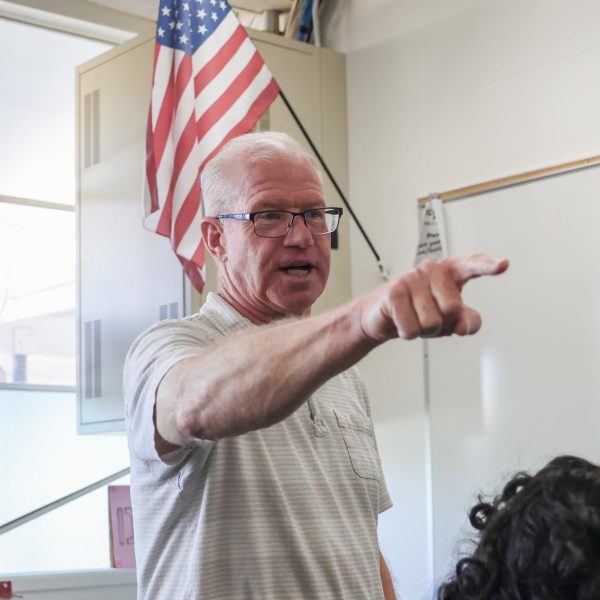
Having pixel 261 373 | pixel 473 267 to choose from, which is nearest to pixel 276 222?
pixel 261 373

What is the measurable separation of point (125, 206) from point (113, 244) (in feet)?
0.41

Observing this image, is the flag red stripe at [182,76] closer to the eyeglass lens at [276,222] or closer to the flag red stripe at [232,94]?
the flag red stripe at [232,94]

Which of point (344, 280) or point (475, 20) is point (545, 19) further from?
point (344, 280)

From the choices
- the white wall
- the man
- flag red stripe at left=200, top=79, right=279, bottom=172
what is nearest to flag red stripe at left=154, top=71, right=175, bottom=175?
flag red stripe at left=200, top=79, right=279, bottom=172

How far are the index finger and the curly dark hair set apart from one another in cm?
19

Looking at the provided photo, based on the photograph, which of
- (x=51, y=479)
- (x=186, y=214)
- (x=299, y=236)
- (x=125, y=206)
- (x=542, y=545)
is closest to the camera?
(x=542, y=545)

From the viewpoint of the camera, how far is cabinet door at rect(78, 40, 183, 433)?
3.31 metres

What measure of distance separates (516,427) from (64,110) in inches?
75.0

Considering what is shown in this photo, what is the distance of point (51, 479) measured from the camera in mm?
3660

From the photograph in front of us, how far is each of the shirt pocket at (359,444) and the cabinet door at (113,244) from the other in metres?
1.60

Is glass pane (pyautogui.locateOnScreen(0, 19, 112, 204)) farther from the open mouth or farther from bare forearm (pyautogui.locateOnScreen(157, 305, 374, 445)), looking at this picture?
bare forearm (pyautogui.locateOnScreen(157, 305, 374, 445))

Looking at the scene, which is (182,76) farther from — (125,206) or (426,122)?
(426,122)


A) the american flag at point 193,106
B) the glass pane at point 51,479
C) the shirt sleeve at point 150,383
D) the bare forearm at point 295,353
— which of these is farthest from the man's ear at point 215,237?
the glass pane at point 51,479

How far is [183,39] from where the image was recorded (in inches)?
122
